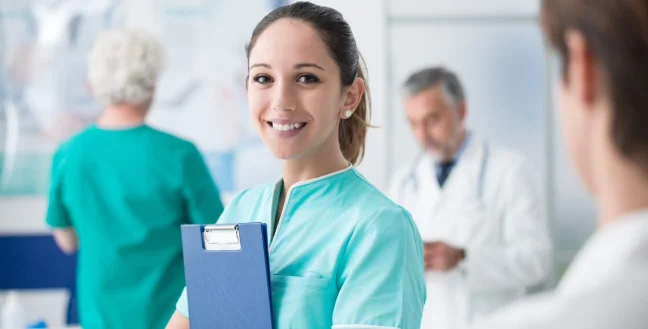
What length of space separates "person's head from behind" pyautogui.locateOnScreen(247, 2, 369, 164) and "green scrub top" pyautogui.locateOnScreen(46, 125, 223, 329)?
1039 millimetres

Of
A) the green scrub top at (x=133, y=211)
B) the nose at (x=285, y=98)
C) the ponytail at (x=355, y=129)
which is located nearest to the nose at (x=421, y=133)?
the green scrub top at (x=133, y=211)

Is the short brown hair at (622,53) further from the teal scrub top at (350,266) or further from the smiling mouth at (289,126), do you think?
the smiling mouth at (289,126)

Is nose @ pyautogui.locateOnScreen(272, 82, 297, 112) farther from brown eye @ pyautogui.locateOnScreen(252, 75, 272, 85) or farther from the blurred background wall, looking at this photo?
the blurred background wall

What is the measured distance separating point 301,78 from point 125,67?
50.5 inches

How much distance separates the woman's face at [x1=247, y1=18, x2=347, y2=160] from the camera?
4.09ft

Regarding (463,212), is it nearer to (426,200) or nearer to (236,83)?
(426,200)

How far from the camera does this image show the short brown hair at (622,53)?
520mm

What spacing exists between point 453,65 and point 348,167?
2.62 m

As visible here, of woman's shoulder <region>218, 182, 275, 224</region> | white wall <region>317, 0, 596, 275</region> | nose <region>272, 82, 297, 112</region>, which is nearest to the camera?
nose <region>272, 82, 297, 112</region>

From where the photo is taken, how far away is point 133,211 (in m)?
2.31

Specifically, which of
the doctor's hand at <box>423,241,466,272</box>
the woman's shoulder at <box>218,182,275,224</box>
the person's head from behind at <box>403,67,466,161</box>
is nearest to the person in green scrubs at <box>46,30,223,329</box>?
the doctor's hand at <box>423,241,466,272</box>

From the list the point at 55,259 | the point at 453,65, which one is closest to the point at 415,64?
the point at 453,65

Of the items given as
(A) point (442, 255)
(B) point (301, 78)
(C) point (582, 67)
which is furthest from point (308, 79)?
(A) point (442, 255)

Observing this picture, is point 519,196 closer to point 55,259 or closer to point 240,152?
point 240,152
